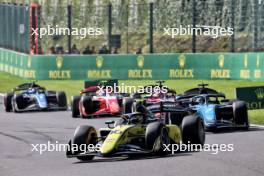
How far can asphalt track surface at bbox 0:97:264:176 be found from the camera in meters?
15.2

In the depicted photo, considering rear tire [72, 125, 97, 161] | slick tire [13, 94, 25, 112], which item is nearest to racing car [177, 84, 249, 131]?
rear tire [72, 125, 97, 161]

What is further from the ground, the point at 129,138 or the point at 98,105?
the point at 129,138

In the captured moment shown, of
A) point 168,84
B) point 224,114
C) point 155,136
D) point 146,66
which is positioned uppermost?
point 146,66

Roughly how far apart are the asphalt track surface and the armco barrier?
46.6ft

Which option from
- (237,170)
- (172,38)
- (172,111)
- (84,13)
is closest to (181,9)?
(172,38)

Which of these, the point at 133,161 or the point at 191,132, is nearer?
the point at 133,161

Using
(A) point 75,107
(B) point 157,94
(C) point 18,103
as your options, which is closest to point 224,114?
(B) point 157,94

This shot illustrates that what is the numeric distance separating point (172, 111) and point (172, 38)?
21685 mm

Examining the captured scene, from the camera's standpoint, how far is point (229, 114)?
72.6 ft

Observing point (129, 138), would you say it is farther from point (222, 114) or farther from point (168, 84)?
point (168, 84)

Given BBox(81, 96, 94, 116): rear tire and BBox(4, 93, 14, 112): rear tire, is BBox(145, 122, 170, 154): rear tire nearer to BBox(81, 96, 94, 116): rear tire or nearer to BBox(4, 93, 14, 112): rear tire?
BBox(81, 96, 94, 116): rear tire

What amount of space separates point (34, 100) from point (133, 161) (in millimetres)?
12515

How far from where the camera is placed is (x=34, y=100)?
28750 millimetres

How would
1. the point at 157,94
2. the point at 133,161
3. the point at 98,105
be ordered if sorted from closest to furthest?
1. the point at 133,161
2. the point at 157,94
3. the point at 98,105
